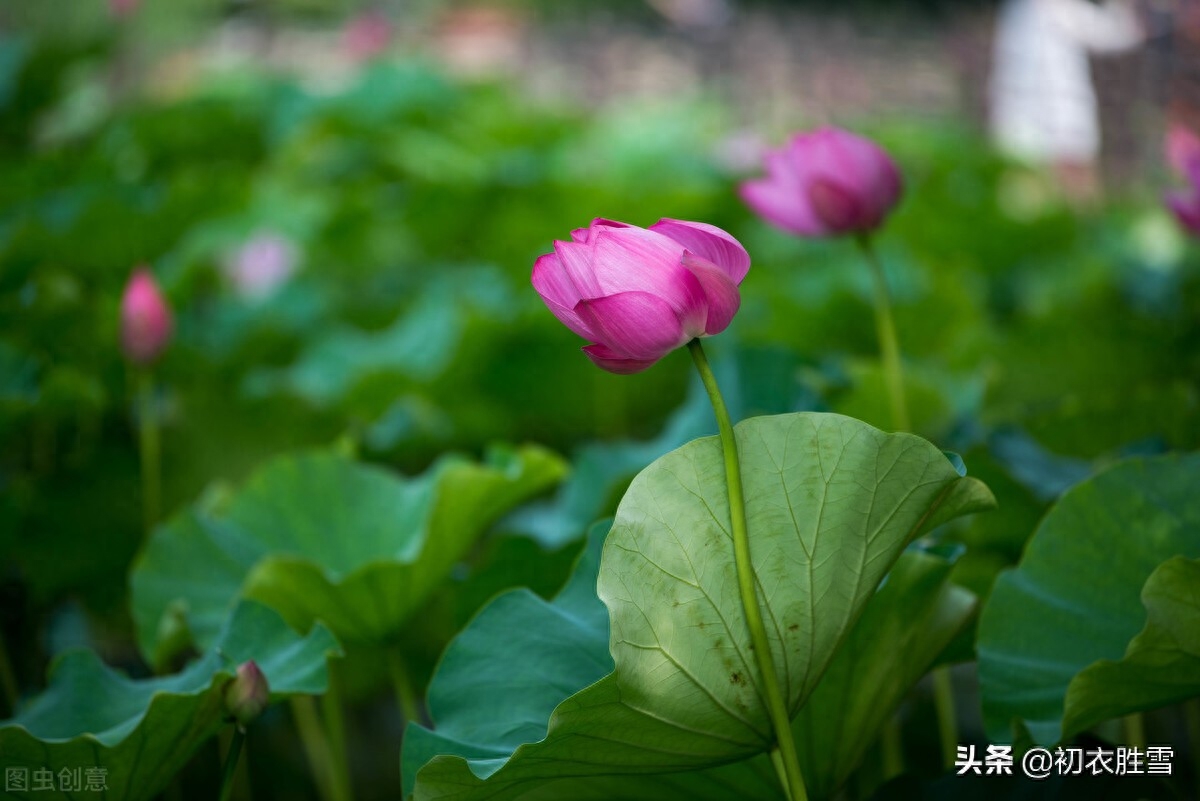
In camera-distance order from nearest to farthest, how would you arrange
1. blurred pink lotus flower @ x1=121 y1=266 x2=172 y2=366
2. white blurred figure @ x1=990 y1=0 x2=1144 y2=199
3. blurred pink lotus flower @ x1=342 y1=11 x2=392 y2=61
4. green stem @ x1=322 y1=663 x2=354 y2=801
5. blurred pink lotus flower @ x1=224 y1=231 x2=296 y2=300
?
green stem @ x1=322 y1=663 x2=354 y2=801
blurred pink lotus flower @ x1=121 y1=266 x2=172 y2=366
blurred pink lotus flower @ x1=224 y1=231 x2=296 y2=300
blurred pink lotus flower @ x1=342 y1=11 x2=392 y2=61
white blurred figure @ x1=990 y1=0 x2=1144 y2=199

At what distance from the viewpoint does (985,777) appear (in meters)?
0.70

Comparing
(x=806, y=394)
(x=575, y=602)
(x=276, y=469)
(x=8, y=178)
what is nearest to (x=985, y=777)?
(x=575, y=602)

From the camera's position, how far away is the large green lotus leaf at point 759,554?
585 millimetres

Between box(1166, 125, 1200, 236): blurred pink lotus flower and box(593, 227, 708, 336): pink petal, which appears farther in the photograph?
box(1166, 125, 1200, 236): blurred pink lotus flower

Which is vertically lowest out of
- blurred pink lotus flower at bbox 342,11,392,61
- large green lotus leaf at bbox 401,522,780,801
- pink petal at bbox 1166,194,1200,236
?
blurred pink lotus flower at bbox 342,11,392,61

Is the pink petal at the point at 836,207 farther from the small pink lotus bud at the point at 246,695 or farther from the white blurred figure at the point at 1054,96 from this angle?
the white blurred figure at the point at 1054,96

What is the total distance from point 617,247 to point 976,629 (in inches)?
15.7

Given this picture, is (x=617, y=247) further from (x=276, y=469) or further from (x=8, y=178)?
(x=8, y=178)

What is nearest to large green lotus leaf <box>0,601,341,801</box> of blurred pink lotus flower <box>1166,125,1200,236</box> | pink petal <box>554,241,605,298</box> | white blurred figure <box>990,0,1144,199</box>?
pink petal <box>554,241,605,298</box>

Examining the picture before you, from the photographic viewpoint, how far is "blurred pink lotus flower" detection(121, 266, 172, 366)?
48.1 inches

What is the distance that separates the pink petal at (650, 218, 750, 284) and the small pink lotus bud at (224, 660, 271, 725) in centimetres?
36

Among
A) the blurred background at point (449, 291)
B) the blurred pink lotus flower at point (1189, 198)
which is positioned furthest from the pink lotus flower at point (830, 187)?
the blurred pink lotus flower at point (1189, 198)

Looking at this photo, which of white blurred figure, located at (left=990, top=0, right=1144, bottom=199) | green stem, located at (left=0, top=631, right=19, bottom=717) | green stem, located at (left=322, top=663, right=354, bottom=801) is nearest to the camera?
green stem, located at (left=322, top=663, right=354, bottom=801)

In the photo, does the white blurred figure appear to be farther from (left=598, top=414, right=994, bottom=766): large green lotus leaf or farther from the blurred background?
(left=598, top=414, right=994, bottom=766): large green lotus leaf
